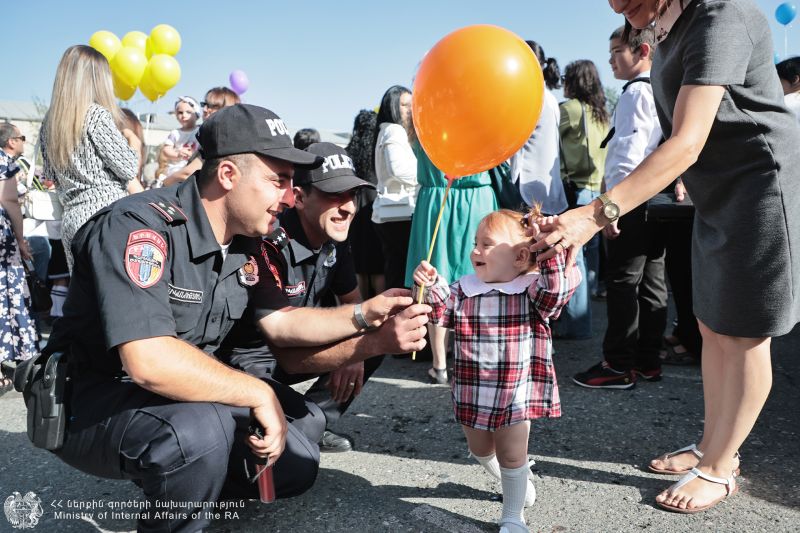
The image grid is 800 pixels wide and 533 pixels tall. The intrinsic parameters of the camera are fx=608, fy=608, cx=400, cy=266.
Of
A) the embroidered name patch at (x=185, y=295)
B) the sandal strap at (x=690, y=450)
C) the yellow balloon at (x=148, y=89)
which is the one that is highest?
the yellow balloon at (x=148, y=89)

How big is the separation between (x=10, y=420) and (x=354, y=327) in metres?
2.34

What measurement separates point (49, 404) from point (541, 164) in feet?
8.96

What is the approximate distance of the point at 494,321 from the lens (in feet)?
7.21

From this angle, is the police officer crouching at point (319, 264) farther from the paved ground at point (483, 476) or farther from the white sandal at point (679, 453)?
the white sandal at point (679, 453)

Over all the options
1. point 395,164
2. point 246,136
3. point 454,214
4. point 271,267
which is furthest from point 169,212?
point 395,164

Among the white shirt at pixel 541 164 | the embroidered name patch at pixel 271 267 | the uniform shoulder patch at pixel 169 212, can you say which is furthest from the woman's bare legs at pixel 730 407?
the uniform shoulder patch at pixel 169 212

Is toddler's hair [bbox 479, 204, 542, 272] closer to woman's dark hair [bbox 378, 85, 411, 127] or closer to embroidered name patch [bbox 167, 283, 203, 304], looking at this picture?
embroidered name patch [bbox 167, 283, 203, 304]

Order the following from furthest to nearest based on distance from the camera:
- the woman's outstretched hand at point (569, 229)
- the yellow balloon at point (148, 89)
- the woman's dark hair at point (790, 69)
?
the yellow balloon at point (148, 89) < the woman's dark hair at point (790, 69) < the woman's outstretched hand at point (569, 229)

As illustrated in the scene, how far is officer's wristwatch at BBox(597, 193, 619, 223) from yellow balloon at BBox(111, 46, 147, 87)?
6833 millimetres

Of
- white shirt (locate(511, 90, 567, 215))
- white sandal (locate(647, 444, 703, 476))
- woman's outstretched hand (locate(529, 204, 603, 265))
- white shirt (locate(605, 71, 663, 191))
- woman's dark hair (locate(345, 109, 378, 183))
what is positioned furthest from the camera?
woman's dark hair (locate(345, 109, 378, 183))

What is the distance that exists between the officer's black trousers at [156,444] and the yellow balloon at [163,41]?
257 inches

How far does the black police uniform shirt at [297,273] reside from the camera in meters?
2.47

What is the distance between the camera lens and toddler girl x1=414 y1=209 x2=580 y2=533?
2.12 metres

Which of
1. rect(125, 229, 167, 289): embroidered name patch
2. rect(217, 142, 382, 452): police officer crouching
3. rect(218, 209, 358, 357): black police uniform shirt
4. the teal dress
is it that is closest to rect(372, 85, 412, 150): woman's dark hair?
the teal dress
